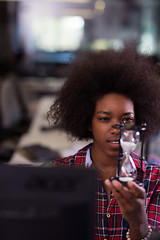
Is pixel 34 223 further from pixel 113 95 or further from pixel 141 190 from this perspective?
pixel 113 95

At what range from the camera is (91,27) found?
857 cm

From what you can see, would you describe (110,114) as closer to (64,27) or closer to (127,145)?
(127,145)

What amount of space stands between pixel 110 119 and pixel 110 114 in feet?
0.06

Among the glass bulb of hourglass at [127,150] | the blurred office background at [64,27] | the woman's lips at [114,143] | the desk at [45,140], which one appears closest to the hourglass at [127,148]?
the glass bulb of hourglass at [127,150]

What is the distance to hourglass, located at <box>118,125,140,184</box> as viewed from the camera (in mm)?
1007

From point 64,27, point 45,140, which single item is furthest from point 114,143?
point 64,27

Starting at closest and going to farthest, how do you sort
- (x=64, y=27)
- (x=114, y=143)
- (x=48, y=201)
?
1. (x=48, y=201)
2. (x=114, y=143)
3. (x=64, y=27)

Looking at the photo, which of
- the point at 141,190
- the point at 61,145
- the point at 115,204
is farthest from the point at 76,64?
the point at 61,145

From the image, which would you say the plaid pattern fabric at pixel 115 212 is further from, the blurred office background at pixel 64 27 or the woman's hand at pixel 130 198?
the blurred office background at pixel 64 27

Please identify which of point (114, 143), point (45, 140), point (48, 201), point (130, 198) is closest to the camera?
point (48, 201)

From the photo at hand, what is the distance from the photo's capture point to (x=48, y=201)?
692 mm

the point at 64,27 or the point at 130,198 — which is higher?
the point at 64,27

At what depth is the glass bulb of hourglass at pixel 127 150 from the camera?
1013mm

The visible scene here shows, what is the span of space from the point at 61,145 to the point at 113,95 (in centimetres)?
138
